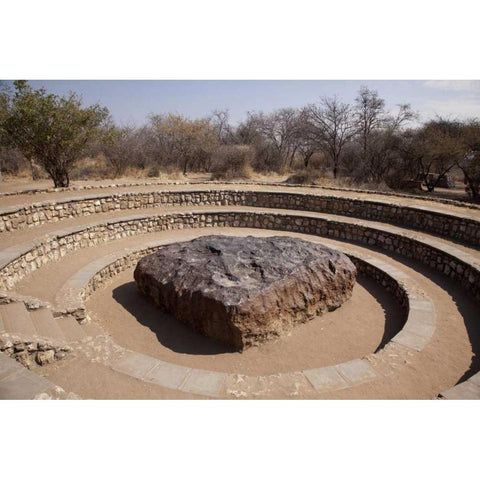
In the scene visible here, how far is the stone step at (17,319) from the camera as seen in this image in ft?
14.5

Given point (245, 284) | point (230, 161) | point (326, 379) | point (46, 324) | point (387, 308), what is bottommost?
point (387, 308)

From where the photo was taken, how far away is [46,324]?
4863 millimetres

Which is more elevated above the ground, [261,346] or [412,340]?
[412,340]

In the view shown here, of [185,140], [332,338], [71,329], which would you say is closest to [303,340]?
[332,338]

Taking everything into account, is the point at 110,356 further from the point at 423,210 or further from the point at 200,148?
the point at 200,148

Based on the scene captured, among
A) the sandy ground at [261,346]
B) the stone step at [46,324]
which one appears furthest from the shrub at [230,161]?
the stone step at [46,324]

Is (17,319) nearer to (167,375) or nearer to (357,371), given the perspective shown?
(167,375)

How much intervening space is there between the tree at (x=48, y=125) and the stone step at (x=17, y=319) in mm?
9181

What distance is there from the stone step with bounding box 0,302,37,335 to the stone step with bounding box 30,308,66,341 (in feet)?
0.42

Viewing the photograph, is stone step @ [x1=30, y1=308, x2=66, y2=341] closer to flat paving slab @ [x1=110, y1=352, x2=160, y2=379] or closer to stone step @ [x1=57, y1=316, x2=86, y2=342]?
stone step @ [x1=57, y1=316, x2=86, y2=342]

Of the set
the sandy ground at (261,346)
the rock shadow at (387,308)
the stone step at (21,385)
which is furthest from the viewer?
the rock shadow at (387,308)

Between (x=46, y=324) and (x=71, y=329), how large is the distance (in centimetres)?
35

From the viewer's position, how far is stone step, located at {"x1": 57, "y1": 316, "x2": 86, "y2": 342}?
4.77m

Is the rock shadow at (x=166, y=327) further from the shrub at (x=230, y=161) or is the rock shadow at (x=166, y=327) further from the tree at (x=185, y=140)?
the tree at (x=185, y=140)
